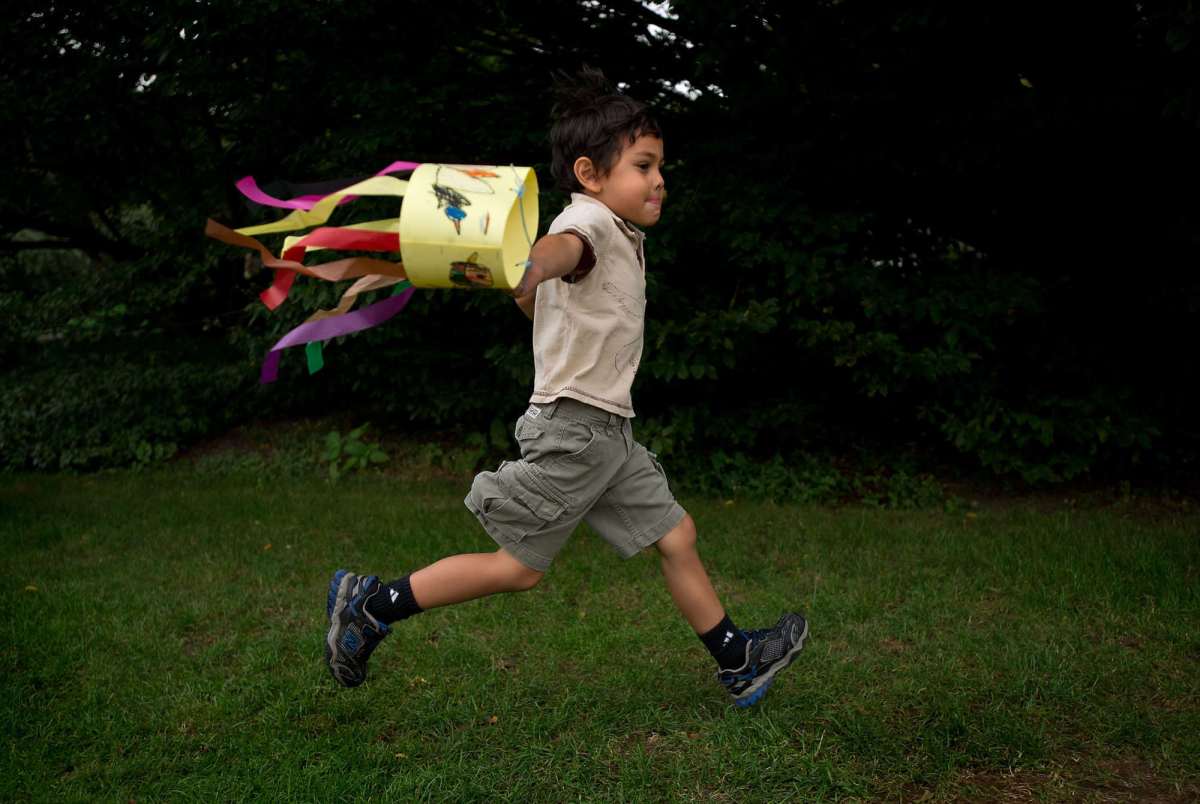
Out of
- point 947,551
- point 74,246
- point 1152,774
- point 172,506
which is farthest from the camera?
point 74,246

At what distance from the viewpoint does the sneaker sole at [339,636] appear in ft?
10.4

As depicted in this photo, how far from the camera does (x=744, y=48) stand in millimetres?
5895

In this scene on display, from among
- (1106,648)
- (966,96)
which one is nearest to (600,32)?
(966,96)

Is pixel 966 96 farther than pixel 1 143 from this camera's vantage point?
No

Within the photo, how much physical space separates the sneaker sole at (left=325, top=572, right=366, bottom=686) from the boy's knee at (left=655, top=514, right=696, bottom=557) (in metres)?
0.92

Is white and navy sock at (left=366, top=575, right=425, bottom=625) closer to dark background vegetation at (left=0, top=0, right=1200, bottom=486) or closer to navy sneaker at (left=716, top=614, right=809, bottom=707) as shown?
navy sneaker at (left=716, top=614, right=809, bottom=707)

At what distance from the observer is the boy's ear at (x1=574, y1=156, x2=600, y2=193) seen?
2.85 meters

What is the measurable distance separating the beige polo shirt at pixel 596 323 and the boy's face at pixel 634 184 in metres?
0.04

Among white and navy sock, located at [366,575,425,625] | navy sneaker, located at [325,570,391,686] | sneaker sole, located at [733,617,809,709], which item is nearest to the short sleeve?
white and navy sock, located at [366,575,425,625]

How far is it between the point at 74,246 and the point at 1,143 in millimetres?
2144

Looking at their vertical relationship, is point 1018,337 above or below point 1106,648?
above

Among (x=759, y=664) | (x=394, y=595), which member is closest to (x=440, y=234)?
(x=394, y=595)

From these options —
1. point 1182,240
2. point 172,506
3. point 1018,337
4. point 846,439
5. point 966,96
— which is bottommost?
point 172,506

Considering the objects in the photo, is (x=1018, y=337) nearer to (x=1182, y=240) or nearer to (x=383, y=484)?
(x=1182, y=240)
